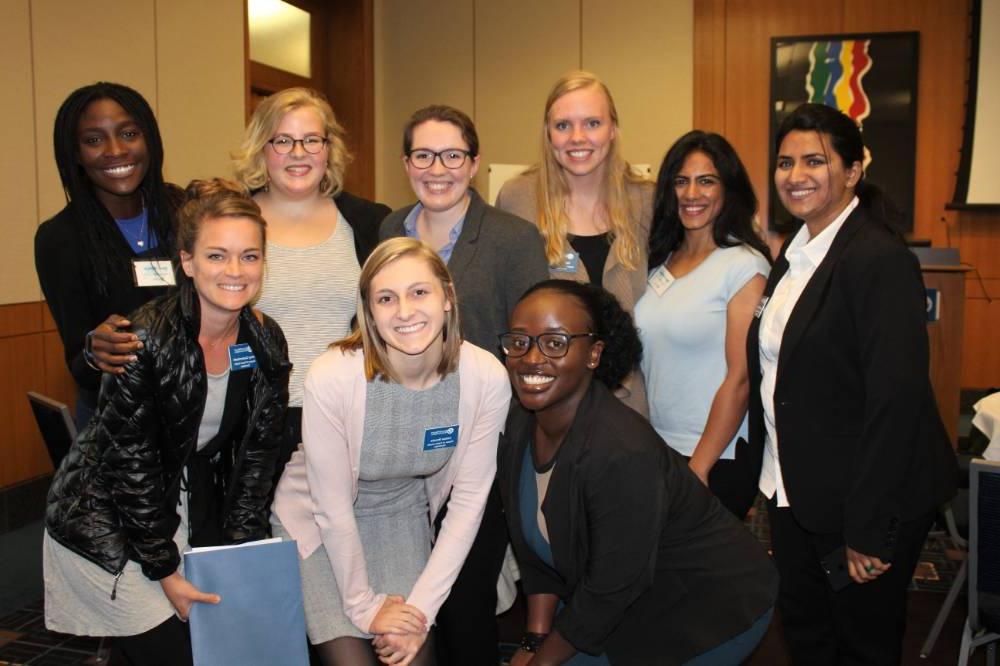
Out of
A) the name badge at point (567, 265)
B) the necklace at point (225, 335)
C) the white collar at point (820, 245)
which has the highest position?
the white collar at point (820, 245)

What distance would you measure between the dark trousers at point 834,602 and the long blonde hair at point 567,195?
3.10ft

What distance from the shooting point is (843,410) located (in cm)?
219

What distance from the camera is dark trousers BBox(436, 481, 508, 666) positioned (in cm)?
247

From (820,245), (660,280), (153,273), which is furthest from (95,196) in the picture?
(820,245)

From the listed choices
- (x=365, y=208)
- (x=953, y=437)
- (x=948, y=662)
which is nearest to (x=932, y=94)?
(x=953, y=437)

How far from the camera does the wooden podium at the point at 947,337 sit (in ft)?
16.6

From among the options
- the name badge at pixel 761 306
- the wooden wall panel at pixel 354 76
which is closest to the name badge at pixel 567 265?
the name badge at pixel 761 306

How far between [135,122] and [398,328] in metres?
1.19

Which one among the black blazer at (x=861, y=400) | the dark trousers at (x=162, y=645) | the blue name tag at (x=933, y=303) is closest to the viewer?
the black blazer at (x=861, y=400)

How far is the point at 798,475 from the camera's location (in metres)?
2.25

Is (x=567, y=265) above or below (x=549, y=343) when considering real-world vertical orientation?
above

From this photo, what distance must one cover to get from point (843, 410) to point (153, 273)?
204 cm

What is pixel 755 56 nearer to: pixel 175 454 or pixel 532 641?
pixel 532 641

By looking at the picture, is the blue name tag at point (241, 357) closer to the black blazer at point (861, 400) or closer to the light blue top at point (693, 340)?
the light blue top at point (693, 340)
